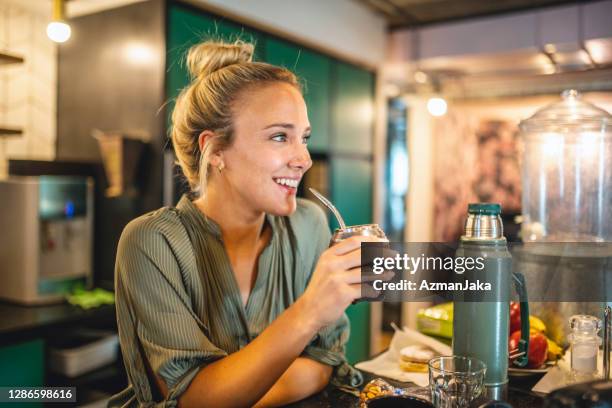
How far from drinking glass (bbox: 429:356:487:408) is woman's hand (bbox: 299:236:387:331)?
0.67ft

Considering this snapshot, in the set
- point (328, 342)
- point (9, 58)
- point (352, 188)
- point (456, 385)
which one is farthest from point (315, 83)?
point (456, 385)

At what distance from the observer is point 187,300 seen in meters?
1.16

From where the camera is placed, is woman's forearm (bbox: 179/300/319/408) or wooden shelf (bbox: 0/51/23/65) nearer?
woman's forearm (bbox: 179/300/319/408)

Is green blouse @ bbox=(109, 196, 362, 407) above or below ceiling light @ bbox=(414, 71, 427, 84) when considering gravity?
below

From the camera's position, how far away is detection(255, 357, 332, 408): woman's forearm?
1102mm

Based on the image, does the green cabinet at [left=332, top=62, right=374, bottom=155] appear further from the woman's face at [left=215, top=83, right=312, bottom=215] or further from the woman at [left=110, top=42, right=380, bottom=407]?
the woman's face at [left=215, top=83, right=312, bottom=215]

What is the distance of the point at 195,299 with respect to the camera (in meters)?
1.21

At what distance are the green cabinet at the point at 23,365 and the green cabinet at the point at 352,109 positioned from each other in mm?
2342

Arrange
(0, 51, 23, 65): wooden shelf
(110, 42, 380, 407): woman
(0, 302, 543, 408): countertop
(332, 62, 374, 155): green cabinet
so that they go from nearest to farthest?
(110, 42, 380, 407): woman, (0, 302, 543, 408): countertop, (0, 51, 23, 65): wooden shelf, (332, 62, 374, 155): green cabinet

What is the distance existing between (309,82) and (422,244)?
281 cm

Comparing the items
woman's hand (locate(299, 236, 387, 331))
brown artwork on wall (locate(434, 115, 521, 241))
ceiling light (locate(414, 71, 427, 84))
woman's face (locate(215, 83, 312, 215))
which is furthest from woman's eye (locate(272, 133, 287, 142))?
brown artwork on wall (locate(434, 115, 521, 241))

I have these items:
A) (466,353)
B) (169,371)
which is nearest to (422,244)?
(466,353)

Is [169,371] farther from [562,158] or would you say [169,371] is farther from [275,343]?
[562,158]

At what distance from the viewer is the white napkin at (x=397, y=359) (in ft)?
4.09
